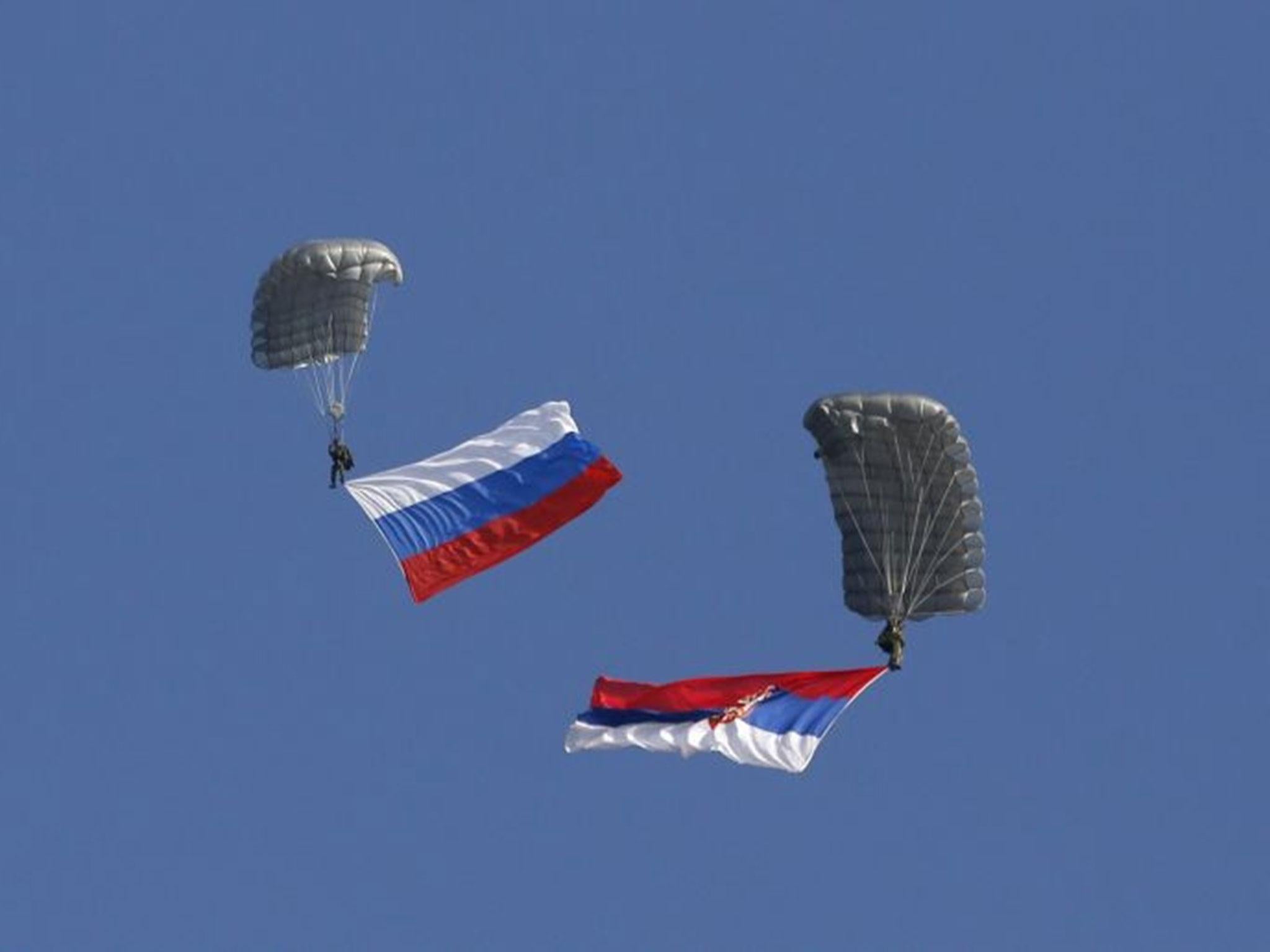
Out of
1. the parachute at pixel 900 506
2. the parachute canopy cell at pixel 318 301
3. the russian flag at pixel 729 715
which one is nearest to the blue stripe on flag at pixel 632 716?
the russian flag at pixel 729 715

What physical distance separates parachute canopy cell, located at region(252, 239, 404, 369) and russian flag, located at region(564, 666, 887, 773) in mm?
4807

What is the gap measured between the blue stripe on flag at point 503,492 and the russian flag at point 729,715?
301 cm

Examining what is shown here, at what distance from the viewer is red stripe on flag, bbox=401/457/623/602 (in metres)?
47.8

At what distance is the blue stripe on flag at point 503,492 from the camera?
48219 mm

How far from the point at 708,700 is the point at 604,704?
110 centimetres

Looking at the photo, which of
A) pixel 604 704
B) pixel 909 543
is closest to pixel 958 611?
pixel 909 543

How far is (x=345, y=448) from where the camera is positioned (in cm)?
4750

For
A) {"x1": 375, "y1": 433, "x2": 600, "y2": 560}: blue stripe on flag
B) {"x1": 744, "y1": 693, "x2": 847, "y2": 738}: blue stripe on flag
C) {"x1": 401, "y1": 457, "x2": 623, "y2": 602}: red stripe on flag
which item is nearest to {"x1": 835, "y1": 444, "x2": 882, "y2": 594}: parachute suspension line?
{"x1": 744, "y1": 693, "x2": 847, "y2": 738}: blue stripe on flag

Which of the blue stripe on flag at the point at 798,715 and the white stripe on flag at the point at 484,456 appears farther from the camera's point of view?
the white stripe on flag at the point at 484,456

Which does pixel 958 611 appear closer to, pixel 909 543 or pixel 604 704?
pixel 909 543

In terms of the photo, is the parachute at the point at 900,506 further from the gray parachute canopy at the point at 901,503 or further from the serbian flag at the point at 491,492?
the serbian flag at the point at 491,492

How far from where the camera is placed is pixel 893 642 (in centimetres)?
4466

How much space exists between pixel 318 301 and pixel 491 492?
300 centimetres

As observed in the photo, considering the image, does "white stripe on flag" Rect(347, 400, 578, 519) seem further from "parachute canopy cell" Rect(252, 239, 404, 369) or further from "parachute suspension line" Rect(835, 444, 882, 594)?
"parachute suspension line" Rect(835, 444, 882, 594)
